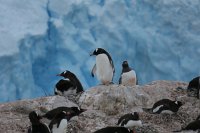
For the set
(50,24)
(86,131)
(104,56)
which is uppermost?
(50,24)

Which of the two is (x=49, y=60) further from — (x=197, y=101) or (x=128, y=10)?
(x=197, y=101)

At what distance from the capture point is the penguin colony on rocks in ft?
15.5

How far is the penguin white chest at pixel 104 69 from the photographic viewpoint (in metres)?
7.29

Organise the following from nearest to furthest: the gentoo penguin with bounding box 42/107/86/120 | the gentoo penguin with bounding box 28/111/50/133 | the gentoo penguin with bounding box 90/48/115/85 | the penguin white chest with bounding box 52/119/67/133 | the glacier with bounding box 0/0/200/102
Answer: the gentoo penguin with bounding box 28/111/50/133
the penguin white chest with bounding box 52/119/67/133
the gentoo penguin with bounding box 42/107/86/120
the gentoo penguin with bounding box 90/48/115/85
the glacier with bounding box 0/0/200/102

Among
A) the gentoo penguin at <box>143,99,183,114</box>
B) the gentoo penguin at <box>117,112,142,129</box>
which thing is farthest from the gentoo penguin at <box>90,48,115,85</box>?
the gentoo penguin at <box>117,112,142,129</box>

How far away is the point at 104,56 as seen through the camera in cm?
729

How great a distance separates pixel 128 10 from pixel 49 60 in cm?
238

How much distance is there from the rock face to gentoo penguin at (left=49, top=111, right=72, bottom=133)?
342mm

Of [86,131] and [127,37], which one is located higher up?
[127,37]

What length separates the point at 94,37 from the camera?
39.7ft

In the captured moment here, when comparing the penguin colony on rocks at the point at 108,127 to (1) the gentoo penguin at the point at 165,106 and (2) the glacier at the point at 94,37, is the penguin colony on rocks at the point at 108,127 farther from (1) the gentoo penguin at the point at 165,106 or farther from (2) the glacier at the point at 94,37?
(2) the glacier at the point at 94,37

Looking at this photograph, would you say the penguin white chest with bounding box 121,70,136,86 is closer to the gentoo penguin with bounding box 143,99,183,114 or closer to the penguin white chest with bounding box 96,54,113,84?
the penguin white chest with bounding box 96,54,113,84

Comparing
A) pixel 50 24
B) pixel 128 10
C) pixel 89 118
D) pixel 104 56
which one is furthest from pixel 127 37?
pixel 89 118

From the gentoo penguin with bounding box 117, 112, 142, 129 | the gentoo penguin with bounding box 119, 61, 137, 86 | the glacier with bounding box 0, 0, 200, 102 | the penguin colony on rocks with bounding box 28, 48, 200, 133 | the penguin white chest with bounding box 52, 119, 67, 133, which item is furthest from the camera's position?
the glacier with bounding box 0, 0, 200, 102
